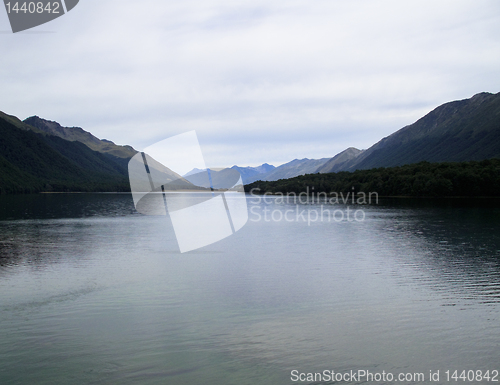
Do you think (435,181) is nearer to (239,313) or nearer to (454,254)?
(454,254)

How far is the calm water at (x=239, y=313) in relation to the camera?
35.4 feet

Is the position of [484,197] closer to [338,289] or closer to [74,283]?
[338,289]

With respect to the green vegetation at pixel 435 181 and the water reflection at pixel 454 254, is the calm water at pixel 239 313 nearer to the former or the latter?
the water reflection at pixel 454 254

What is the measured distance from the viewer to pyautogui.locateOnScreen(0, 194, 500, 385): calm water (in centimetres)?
1080

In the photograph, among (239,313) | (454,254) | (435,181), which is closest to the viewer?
(239,313)

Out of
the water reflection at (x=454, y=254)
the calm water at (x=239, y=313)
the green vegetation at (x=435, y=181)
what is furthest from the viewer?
the green vegetation at (x=435, y=181)

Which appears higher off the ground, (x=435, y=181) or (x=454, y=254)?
(x=435, y=181)

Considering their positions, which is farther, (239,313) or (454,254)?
(454,254)

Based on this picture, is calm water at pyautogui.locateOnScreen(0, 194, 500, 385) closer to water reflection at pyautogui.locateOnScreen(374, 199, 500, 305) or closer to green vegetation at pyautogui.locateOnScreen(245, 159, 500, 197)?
water reflection at pyautogui.locateOnScreen(374, 199, 500, 305)

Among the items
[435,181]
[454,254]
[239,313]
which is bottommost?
[454,254]

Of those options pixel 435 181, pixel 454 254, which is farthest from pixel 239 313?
pixel 435 181

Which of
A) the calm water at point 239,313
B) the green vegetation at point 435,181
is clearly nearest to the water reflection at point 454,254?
the calm water at point 239,313

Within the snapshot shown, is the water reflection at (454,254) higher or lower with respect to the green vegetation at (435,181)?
lower

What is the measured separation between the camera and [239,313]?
14883 mm
